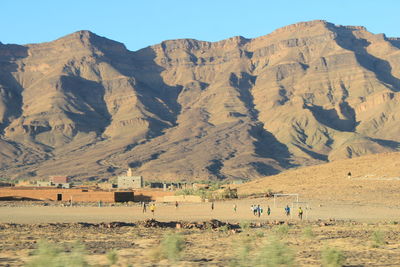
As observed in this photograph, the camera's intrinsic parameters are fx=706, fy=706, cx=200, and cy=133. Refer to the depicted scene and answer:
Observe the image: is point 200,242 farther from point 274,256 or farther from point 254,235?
point 274,256

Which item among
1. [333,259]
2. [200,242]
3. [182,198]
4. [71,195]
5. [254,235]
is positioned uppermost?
[71,195]

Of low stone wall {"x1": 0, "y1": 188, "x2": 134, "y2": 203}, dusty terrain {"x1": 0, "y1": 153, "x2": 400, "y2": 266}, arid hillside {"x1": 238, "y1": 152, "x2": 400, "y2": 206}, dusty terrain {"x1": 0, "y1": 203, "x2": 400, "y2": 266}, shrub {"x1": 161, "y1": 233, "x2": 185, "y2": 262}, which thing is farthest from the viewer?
low stone wall {"x1": 0, "y1": 188, "x2": 134, "y2": 203}

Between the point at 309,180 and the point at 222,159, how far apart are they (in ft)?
332

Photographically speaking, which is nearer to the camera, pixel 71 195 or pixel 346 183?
pixel 346 183

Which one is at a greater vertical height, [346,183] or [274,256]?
[346,183]

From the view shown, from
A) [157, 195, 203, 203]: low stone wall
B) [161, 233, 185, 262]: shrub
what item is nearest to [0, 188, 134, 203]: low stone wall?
[157, 195, 203, 203]: low stone wall

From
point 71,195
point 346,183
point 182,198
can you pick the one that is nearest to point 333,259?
point 346,183

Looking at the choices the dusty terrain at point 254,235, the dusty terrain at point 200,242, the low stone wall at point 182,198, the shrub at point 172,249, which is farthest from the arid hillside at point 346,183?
the shrub at point 172,249

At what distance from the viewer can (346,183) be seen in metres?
68.8

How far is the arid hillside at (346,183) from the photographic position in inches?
2417

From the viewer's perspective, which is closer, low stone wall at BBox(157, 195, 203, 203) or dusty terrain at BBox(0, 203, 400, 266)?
dusty terrain at BBox(0, 203, 400, 266)

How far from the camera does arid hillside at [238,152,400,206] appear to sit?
61.4m

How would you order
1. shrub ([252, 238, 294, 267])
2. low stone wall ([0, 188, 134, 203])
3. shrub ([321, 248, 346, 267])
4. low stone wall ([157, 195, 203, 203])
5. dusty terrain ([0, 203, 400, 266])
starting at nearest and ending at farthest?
shrub ([252, 238, 294, 267]) < shrub ([321, 248, 346, 267]) < dusty terrain ([0, 203, 400, 266]) < low stone wall ([157, 195, 203, 203]) < low stone wall ([0, 188, 134, 203])

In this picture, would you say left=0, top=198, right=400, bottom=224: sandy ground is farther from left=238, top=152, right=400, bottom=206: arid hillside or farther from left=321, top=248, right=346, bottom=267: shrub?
left=321, top=248, right=346, bottom=267: shrub
